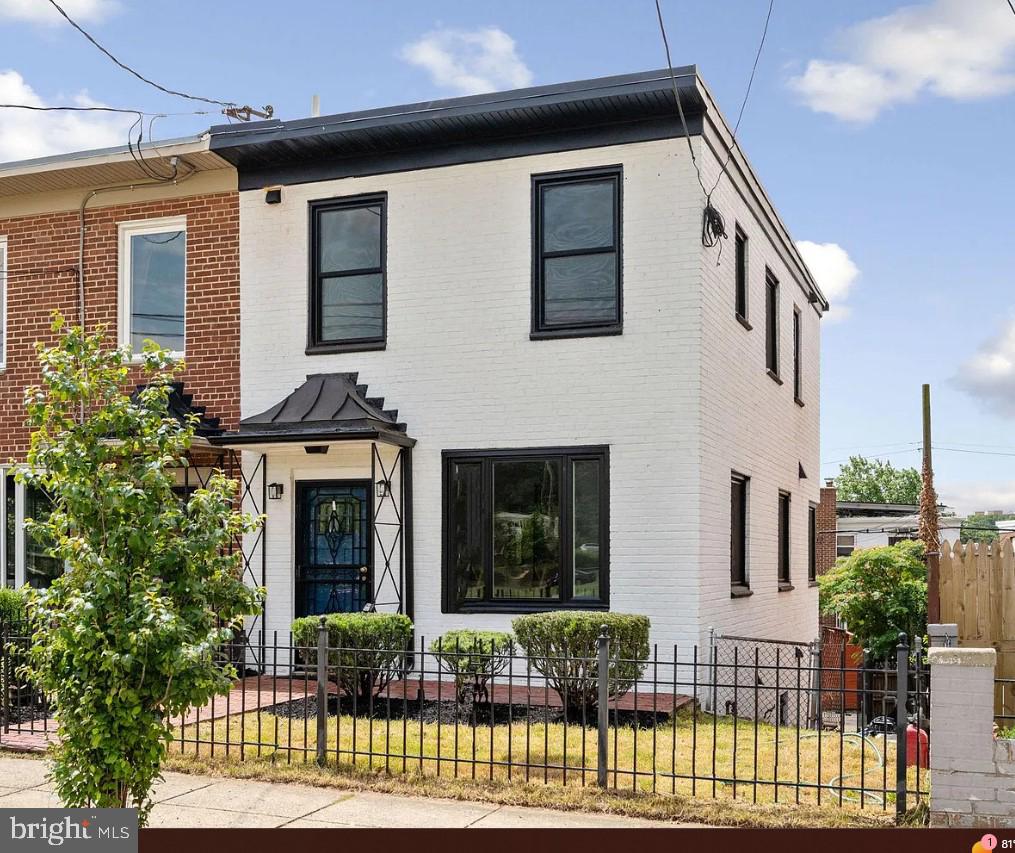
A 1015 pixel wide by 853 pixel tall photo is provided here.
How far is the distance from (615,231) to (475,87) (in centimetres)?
236

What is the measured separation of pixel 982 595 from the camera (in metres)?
12.0

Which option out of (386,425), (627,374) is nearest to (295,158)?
(386,425)

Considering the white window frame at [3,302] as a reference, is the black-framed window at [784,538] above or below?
below

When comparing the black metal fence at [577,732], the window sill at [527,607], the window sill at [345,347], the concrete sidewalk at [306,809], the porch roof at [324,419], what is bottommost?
the concrete sidewalk at [306,809]

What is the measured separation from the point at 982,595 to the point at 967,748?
5.33m

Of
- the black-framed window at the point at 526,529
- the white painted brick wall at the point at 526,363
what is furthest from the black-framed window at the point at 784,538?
the black-framed window at the point at 526,529

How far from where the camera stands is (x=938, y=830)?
6.95 m

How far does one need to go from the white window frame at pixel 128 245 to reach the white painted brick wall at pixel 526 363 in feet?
3.77

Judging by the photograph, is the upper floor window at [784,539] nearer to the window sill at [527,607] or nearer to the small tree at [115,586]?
the window sill at [527,607]

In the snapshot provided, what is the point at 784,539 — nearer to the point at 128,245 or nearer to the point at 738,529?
the point at 738,529

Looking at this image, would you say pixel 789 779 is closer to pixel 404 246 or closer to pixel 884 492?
pixel 404 246

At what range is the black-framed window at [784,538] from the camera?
61.3 feet

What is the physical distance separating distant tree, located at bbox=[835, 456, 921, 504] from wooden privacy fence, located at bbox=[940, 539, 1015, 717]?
7519 centimetres

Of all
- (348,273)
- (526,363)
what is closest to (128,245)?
(348,273)
